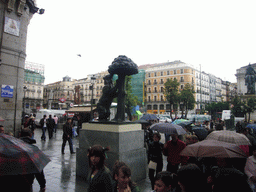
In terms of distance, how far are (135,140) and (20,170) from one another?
3.48 meters

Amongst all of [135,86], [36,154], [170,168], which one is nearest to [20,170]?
[36,154]

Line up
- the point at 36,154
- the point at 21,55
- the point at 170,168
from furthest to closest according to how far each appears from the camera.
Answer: the point at 21,55, the point at 170,168, the point at 36,154

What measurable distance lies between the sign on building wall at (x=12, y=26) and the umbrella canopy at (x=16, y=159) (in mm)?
12602

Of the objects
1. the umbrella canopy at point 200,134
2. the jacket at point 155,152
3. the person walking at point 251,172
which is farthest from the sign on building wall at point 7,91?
the person walking at point 251,172

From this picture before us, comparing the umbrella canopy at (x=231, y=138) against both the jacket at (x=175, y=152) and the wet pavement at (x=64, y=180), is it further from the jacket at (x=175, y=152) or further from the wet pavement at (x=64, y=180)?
the wet pavement at (x=64, y=180)

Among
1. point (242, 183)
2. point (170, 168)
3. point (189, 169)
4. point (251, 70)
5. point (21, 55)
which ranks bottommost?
point (170, 168)

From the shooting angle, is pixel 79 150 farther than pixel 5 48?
No

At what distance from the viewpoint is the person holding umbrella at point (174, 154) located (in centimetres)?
452

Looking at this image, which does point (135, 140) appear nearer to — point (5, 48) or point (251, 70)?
point (5, 48)

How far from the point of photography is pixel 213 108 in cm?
4697

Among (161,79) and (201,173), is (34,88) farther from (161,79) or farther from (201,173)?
(201,173)

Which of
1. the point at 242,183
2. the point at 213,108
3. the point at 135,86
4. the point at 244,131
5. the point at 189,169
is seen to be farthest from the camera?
the point at 135,86

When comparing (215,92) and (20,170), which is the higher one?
(215,92)

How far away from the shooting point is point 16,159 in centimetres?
216
